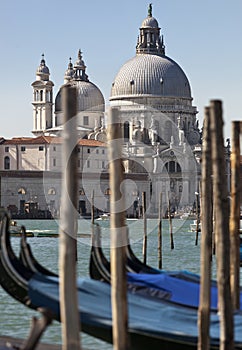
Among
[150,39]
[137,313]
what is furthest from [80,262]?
[150,39]

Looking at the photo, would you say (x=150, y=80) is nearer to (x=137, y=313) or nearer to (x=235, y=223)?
(x=235, y=223)

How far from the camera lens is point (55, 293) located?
289 inches

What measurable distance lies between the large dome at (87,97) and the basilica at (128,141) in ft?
0.06

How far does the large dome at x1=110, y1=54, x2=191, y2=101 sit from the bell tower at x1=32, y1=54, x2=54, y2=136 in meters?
4.14

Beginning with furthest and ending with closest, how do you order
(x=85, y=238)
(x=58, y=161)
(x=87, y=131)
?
(x=87, y=131)
(x=58, y=161)
(x=85, y=238)

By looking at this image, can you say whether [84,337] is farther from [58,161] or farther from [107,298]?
[58,161]

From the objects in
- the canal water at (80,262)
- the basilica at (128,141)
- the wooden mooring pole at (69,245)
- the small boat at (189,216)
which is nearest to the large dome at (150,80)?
the basilica at (128,141)

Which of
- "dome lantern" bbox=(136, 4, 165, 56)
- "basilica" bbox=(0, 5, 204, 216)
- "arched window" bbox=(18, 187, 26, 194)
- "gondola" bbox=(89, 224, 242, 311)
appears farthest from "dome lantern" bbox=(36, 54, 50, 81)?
"gondola" bbox=(89, 224, 242, 311)

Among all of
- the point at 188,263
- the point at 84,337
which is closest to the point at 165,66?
the point at 188,263

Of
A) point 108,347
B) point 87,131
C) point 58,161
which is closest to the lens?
point 108,347

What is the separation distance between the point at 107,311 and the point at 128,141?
51.7 metres

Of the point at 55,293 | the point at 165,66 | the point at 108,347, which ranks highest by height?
the point at 165,66

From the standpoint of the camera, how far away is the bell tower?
60594mm

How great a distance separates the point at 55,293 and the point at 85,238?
18.8 metres
